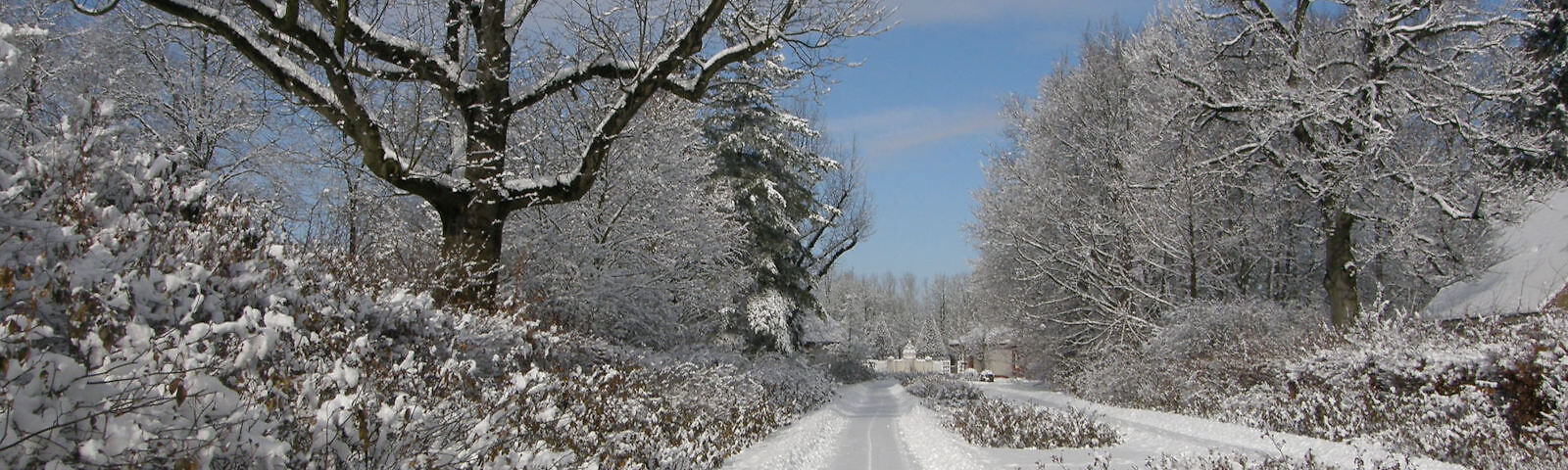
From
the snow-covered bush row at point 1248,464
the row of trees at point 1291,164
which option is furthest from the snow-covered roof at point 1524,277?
the snow-covered bush row at point 1248,464

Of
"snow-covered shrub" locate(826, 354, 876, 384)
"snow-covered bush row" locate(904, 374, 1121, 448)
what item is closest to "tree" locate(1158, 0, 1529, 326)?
"snow-covered bush row" locate(904, 374, 1121, 448)

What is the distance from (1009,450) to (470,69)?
8525 millimetres

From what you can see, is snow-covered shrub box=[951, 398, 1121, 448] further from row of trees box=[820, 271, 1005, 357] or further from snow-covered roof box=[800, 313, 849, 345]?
row of trees box=[820, 271, 1005, 357]

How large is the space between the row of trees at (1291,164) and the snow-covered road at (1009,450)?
3.68m

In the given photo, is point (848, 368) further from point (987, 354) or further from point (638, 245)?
point (987, 354)

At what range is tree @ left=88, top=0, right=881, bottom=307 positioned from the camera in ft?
25.3

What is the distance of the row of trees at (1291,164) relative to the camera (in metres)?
14.7

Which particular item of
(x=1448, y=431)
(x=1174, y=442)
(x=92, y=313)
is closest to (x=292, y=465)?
(x=92, y=313)

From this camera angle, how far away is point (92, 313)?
124 inches

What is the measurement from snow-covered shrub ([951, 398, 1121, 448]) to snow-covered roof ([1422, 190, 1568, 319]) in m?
5.44

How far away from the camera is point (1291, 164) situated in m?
15.1

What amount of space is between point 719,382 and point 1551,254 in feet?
45.6

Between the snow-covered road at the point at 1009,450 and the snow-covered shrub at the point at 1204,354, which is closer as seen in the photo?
the snow-covered road at the point at 1009,450

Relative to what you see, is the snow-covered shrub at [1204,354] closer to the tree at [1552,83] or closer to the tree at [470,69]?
the tree at [1552,83]
